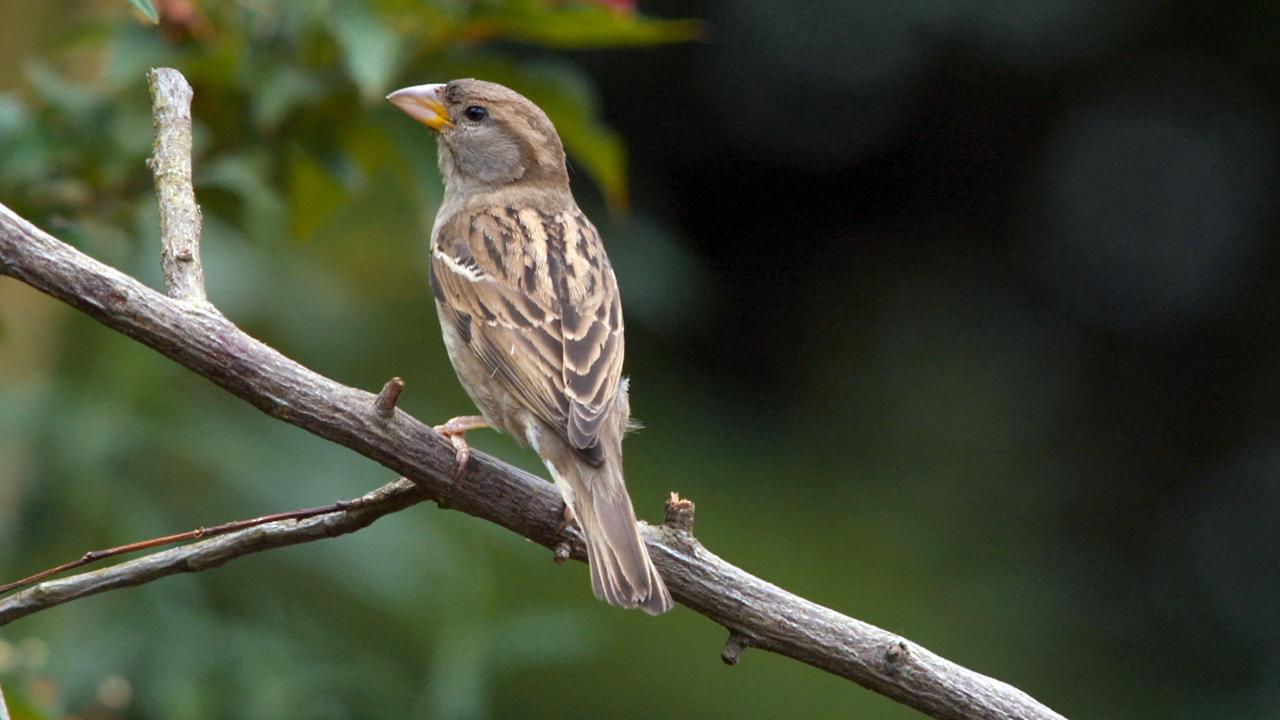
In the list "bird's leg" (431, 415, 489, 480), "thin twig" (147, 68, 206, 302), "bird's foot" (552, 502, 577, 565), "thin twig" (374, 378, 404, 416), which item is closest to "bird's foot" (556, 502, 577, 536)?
"bird's foot" (552, 502, 577, 565)

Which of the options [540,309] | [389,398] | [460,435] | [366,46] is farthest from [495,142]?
[389,398]

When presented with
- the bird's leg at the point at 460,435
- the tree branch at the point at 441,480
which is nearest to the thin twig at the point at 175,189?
the tree branch at the point at 441,480

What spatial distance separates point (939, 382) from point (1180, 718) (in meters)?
1.63

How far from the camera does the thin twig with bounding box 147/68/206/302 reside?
2611 millimetres

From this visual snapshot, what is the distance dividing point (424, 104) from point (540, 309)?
63 centimetres

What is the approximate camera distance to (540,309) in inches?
145

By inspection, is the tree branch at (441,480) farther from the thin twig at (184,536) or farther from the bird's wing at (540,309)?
the bird's wing at (540,309)

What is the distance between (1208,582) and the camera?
6.58 m

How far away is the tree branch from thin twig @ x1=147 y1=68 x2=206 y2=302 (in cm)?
9

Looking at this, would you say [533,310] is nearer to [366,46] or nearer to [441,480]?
[366,46]

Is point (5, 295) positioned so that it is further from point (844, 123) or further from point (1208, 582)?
point (1208, 582)

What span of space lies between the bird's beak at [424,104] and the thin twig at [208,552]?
135 centimetres

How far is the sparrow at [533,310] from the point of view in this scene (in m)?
3.00

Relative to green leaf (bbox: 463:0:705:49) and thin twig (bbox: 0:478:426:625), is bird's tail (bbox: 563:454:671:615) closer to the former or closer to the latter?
thin twig (bbox: 0:478:426:625)
